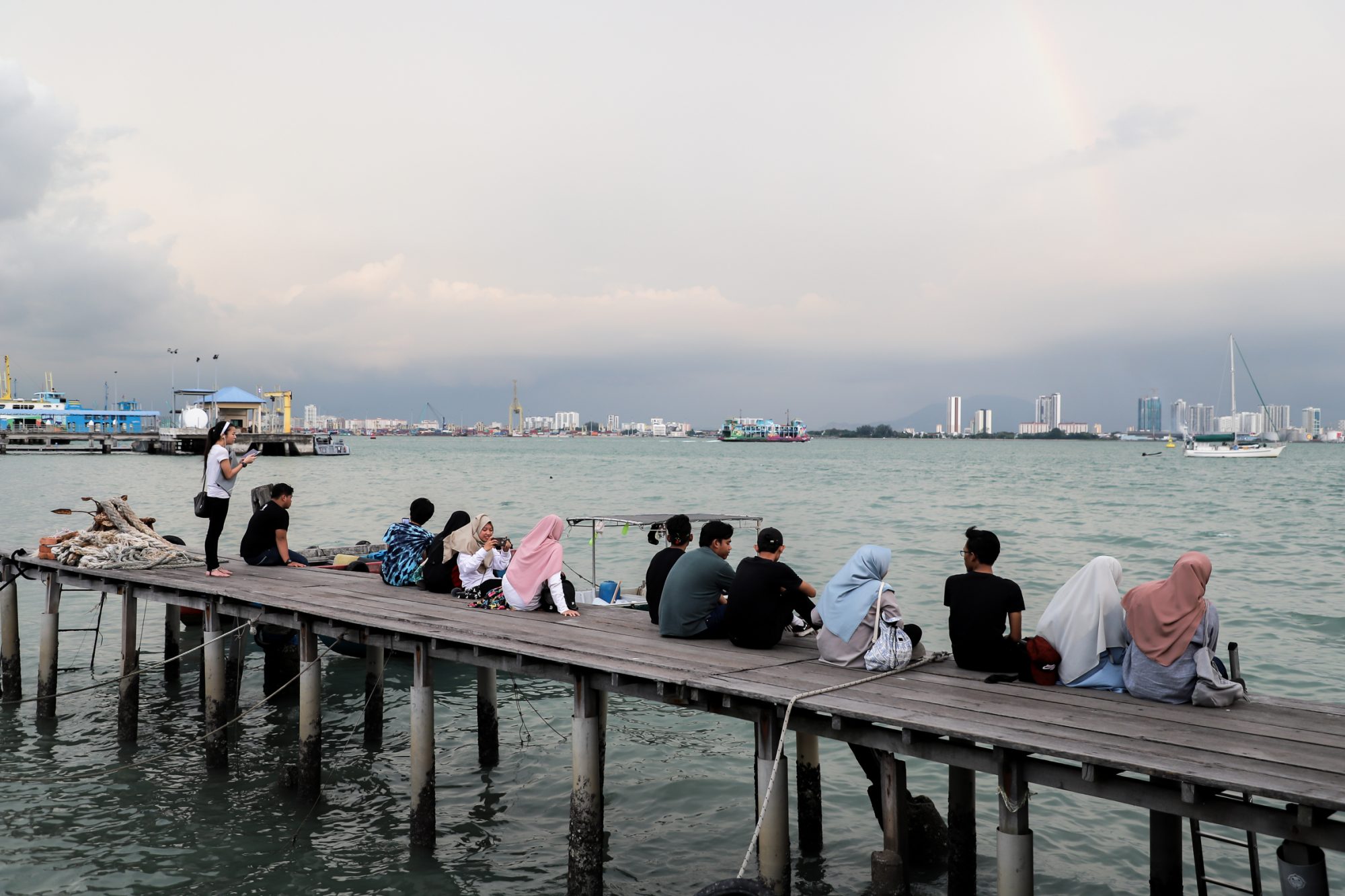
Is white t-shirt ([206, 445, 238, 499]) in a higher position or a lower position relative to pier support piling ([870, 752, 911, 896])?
higher

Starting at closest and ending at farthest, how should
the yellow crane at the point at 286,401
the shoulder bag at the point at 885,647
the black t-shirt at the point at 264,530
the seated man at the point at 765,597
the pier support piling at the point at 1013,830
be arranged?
the pier support piling at the point at 1013,830 → the shoulder bag at the point at 885,647 → the seated man at the point at 765,597 → the black t-shirt at the point at 264,530 → the yellow crane at the point at 286,401

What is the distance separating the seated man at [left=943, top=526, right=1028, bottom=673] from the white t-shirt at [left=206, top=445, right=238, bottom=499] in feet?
31.6

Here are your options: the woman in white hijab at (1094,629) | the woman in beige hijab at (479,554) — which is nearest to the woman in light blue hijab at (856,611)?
the woman in white hijab at (1094,629)

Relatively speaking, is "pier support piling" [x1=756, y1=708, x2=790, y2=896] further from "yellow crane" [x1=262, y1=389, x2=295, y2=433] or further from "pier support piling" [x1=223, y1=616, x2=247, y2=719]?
"yellow crane" [x1=262, y1=389, x2=295, y2=433]

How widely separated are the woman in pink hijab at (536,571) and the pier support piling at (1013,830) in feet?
19.2

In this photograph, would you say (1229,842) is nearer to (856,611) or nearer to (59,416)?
(856,611)

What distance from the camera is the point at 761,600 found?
29.2 ft

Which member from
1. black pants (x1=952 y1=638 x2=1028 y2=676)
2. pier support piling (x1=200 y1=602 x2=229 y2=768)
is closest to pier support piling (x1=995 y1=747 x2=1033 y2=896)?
black pants (x1=952 y1=638 x2=1028 y2=676)

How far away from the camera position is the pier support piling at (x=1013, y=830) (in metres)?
6.12

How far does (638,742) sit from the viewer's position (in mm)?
13078

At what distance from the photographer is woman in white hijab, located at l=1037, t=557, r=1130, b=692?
291 inches

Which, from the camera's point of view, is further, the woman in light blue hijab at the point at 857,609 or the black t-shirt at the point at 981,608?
the woman in light blue hijab at the point at 857,609

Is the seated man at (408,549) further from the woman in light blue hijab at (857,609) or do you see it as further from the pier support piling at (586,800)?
the woman in light blue hijab at (857,609)

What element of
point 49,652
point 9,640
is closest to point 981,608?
point 49,652
